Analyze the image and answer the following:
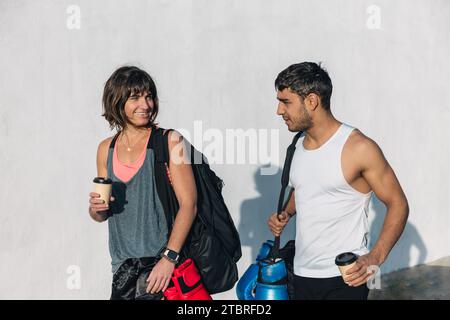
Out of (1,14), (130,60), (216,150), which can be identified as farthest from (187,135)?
(1,14)

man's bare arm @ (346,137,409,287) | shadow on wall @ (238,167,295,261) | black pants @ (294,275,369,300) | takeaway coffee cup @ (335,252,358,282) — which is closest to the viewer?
takeaway coffee cup @ (335,252,358,282)

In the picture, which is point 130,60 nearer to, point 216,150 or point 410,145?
point 216,150

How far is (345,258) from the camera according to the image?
2871 millimetres

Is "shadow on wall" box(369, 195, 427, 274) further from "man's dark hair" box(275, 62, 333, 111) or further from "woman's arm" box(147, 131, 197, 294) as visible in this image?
"woman's arm" box(147, 131, 197, 294)

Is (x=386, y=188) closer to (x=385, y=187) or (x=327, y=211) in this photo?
(x=385, y=187)

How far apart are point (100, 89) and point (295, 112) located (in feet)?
7.80

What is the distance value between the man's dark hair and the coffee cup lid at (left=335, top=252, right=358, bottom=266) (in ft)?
2.38

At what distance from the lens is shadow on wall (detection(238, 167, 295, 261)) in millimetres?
5473

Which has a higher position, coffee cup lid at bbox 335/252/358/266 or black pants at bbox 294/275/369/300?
coffee cup lid at bbox 335/252/358/266

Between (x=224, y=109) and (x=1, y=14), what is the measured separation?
179cm

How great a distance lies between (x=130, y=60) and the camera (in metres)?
5.21

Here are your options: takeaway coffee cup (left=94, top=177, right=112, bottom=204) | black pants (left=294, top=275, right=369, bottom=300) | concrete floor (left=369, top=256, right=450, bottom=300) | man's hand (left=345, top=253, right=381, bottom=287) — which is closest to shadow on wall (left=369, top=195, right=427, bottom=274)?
concrete floor (left=369, top=256, right=450, bottom=300)
